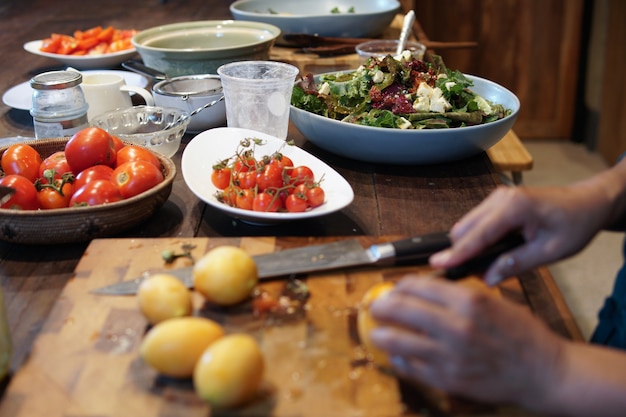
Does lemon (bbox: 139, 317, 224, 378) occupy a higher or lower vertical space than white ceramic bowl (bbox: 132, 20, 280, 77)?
lower

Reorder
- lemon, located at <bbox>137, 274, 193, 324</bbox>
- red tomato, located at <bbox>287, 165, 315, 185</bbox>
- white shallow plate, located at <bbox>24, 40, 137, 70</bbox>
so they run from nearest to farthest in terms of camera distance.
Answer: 1. lemon, located at <bbox>137, 274, 193, 324</bbox>
2. red tomato, located at <bbox>287, 165, 315, 185</bbox>
3. white shallow plate, located at <bbox>24, 40, 137, 70</bbox>

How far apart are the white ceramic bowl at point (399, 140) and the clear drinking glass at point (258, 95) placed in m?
0.05

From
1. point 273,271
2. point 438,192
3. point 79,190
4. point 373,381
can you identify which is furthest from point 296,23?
point 373,381

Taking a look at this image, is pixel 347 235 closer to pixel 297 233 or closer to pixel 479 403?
pixel 297 233

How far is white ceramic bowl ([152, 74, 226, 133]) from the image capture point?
1543mm

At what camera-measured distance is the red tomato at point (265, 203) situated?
1.11 metres

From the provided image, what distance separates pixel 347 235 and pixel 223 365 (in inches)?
18.3

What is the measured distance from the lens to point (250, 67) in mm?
1493

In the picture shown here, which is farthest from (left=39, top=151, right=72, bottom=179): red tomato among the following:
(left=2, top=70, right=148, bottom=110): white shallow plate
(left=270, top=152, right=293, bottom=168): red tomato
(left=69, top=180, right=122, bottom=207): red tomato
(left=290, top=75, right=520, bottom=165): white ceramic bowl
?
(left=2, top=70, right=148, bottom=110): white shallow plate

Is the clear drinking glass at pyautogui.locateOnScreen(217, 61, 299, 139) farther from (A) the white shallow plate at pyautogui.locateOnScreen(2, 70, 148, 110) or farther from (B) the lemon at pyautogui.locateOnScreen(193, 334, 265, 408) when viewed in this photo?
(B) the lemon at pyautogui.locateOnScreen(193, 334, 265, 408)

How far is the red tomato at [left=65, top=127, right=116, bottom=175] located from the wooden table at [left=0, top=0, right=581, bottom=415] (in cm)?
14

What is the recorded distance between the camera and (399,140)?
4.27 ft

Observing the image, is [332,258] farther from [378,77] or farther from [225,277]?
[378,77]

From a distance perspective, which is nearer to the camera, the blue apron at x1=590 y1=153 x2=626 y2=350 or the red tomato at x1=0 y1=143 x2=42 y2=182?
the blue apron at x1=590 y1=153 x2=626 y2=350
